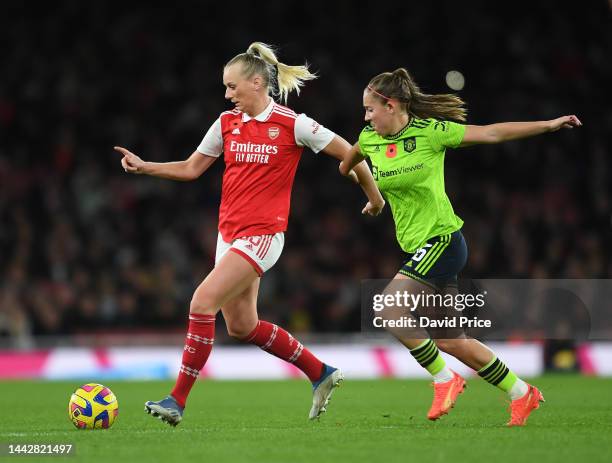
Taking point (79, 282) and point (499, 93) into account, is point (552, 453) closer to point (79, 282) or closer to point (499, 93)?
point (79, 282)

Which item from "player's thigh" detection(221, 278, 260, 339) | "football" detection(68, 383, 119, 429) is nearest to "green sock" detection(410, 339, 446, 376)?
"player's thigh" detection(221, 278, 260, 339)

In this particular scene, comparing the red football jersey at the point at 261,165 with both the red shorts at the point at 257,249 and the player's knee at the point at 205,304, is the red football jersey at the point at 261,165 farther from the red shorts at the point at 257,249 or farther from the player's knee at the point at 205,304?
the player's knee at the point at 205,304

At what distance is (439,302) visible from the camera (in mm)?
7164

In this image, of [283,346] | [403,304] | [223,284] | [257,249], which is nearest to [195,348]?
[223,284]

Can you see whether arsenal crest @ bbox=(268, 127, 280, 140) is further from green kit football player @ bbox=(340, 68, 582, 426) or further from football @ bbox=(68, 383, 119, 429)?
football @ bbox=(68, 383, 119, 429)

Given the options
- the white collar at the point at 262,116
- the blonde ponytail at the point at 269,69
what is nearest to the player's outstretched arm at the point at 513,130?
the blonde ponytail at the point at 269,69

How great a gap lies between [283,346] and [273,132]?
57.6 inches

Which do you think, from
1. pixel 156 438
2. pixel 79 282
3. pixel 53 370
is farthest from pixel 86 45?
pixel 156 438

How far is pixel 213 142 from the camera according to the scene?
7.57 metres

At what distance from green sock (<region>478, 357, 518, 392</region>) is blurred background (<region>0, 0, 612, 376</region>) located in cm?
868

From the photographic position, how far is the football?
22.9ft

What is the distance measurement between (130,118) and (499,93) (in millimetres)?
6416

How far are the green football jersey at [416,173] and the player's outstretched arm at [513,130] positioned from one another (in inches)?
4.8

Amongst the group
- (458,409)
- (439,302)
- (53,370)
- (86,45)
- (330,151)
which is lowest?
(53,370)
